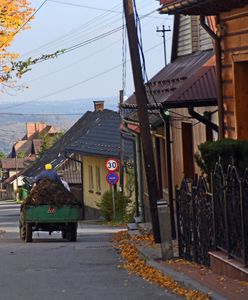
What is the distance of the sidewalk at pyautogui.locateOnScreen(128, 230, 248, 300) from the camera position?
9914 millimetres

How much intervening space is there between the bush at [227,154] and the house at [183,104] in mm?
5179

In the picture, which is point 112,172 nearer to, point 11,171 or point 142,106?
point 142,106

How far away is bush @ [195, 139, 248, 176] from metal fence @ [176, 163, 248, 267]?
23cm

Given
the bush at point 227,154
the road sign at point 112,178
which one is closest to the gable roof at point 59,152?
the road sign at point 112,178

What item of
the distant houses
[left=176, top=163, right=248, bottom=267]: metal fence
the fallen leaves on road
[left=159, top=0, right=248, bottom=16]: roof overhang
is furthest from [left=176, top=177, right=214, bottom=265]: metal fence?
the distant houses

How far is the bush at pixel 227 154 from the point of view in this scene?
11.6 m

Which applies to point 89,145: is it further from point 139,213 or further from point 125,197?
point 139,213

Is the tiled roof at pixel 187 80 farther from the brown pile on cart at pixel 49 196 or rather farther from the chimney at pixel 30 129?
the chimney at pixel 30 129

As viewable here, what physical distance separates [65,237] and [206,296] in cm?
1414

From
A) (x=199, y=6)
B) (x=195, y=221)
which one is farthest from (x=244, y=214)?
(x=199, y=6)

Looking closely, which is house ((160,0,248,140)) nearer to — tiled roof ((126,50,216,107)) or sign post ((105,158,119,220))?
tiled roof ((126,50,216,107))

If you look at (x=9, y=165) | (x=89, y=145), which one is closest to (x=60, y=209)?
(x=89, y=145)

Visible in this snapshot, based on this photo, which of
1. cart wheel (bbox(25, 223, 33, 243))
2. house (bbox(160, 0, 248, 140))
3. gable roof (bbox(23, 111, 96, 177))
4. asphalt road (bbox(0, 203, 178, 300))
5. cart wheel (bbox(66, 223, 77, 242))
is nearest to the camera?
asphalt road (bbox(0, 203, 178, 300))

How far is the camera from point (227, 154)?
38.7 ft
